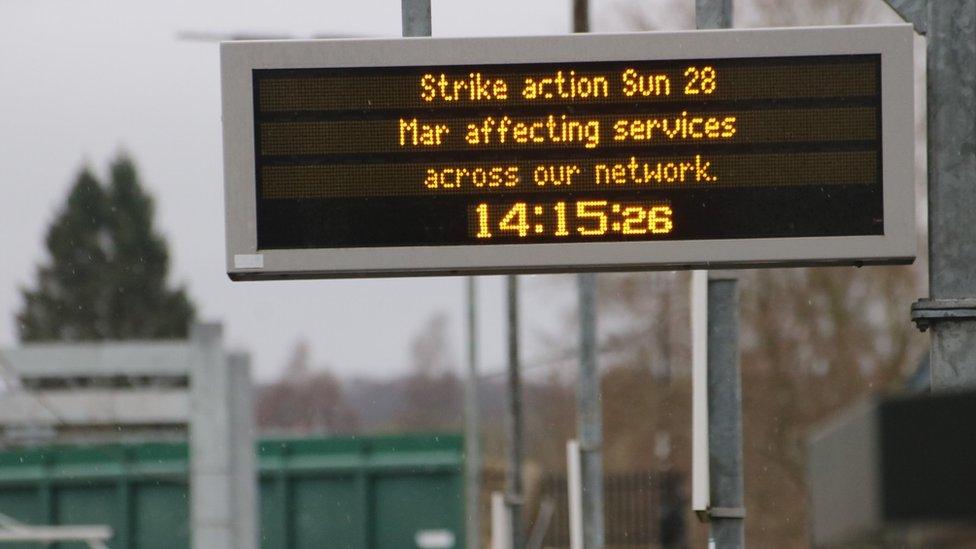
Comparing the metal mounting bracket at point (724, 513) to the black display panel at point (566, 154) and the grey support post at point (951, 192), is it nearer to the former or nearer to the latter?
the grey support post at point (951, 192)

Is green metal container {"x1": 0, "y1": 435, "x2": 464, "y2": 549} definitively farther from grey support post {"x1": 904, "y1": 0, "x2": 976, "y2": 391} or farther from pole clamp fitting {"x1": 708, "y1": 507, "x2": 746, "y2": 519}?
grey support post {"x1": 904, "y1": 0, "x2": 976, "y2": 391}

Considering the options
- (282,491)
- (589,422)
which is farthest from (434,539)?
(589,422)

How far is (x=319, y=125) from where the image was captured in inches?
267

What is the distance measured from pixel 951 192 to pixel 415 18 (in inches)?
87.6

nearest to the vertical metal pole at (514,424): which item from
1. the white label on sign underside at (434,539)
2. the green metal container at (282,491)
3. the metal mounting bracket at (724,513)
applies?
the white label on sign underside at (434,539)

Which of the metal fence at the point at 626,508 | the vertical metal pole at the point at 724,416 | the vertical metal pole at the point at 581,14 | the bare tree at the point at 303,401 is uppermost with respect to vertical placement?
the vertical metal pole at the point at 581,14

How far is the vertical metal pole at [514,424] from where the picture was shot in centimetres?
2080

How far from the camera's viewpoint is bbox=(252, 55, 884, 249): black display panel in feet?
21.9

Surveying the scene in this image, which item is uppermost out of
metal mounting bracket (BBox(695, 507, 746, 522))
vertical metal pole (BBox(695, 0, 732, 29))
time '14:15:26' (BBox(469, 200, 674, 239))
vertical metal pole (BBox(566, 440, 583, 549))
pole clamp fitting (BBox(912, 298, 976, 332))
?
vertical metal pole (BBox(695, 0, 732, 29))

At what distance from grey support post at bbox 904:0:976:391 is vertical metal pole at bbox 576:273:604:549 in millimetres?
9211

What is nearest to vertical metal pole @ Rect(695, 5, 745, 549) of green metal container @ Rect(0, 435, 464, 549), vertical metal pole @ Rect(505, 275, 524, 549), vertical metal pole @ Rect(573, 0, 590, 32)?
vertical metal pole @ Rect(573, 0, 590, 32)

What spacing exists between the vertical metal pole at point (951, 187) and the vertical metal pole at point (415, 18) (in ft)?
6.53

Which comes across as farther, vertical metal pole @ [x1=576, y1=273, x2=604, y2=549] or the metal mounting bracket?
vertical metal pole @ [x1=576, y1=273, x2=604, y2=549]

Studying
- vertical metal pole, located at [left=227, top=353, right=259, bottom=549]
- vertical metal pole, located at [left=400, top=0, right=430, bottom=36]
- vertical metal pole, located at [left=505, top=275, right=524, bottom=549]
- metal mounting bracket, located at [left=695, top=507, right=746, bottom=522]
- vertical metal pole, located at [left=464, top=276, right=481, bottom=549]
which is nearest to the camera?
vertical metal pole, located at [left=400, top=0, right=430, bottom=36]
